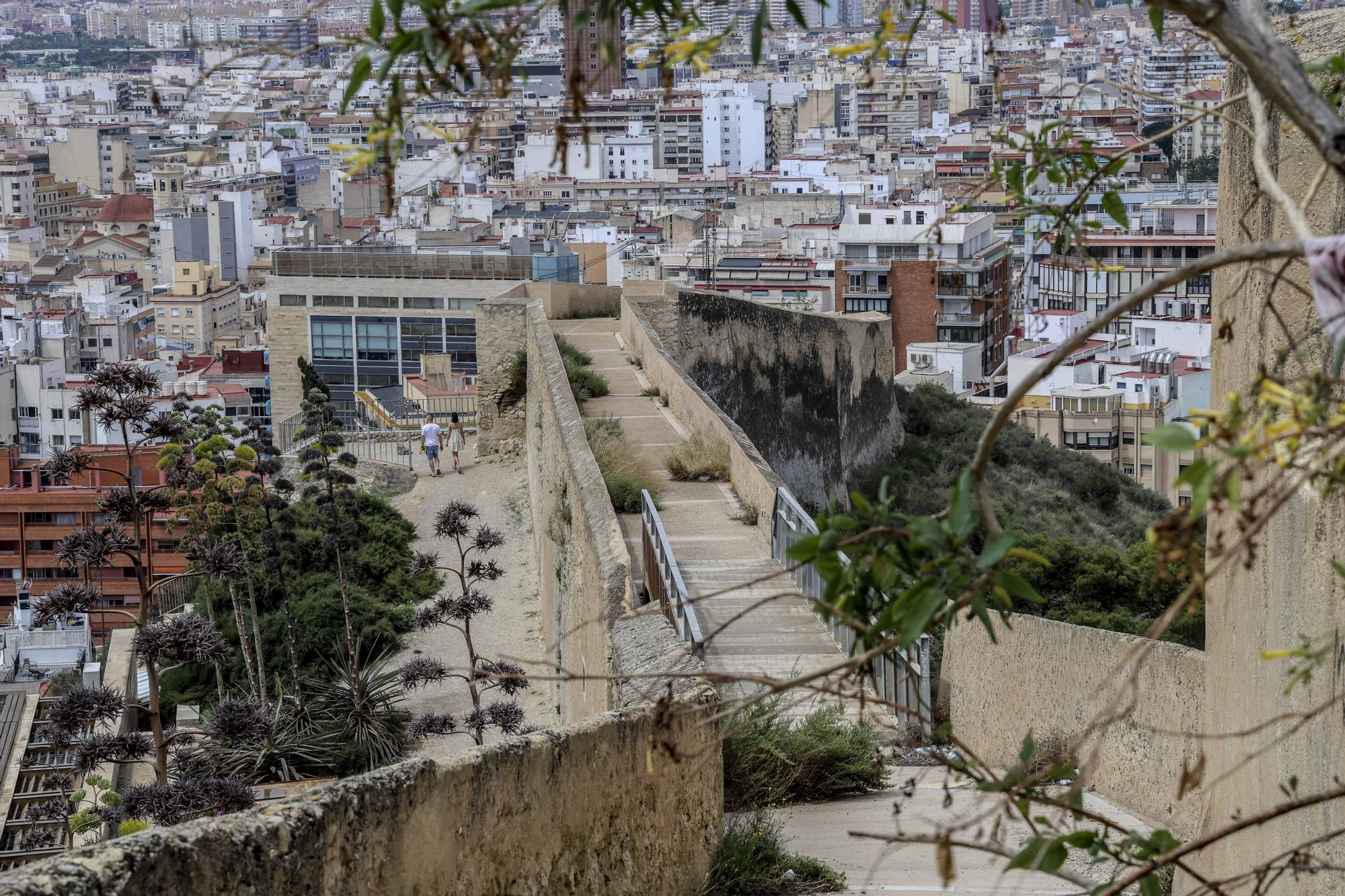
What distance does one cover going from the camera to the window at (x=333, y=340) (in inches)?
1535

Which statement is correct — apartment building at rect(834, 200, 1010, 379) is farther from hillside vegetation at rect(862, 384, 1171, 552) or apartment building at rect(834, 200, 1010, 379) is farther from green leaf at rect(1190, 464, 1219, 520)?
green leaf at rect(1190, 464, 1219, 520)

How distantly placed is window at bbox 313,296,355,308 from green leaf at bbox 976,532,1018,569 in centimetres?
3719

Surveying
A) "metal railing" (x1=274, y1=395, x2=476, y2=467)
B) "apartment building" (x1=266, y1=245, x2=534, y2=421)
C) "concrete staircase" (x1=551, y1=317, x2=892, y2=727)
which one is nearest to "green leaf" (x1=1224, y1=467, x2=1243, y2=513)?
"concrete staircase" (x1=551, y1=317, x2=892, y2=727)

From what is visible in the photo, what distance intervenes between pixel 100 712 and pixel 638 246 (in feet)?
213

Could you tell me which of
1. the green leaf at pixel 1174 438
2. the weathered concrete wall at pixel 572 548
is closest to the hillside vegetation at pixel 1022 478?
the weathered concrete wall at pixel 572 548

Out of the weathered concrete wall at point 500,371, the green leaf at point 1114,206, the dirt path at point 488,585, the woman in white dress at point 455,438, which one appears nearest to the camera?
the green leaf at point 1114,206

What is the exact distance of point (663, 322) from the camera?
1592 centimetres

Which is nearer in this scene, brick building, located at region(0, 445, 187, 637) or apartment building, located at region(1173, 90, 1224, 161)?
brick building, located at region(0, 445, 187, 637)

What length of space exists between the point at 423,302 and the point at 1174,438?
38476mm

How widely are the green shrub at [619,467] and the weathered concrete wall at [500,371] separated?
661cm

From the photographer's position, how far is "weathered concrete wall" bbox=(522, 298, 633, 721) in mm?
7012

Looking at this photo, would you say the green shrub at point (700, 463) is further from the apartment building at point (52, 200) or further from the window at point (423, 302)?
the apartment building at point (52, 200)

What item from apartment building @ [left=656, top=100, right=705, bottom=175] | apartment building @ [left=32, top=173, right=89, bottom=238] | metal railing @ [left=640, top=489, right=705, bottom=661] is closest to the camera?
metal railing @ [left=640, top=489, right=705, bottom=661]

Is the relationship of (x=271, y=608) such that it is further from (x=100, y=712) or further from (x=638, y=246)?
(x=638, y=246)
